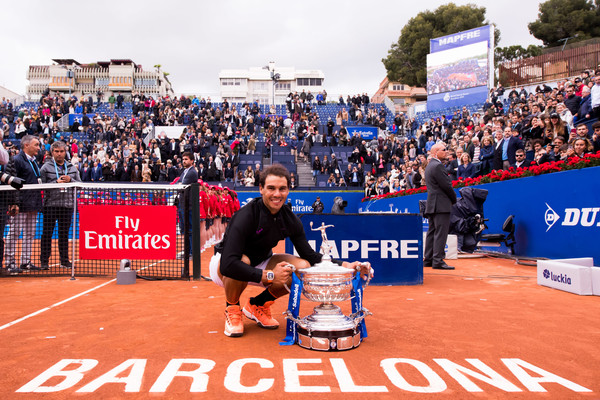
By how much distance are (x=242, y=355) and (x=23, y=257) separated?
20.3ft

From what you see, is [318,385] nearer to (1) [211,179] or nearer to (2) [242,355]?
(2) [242,355]

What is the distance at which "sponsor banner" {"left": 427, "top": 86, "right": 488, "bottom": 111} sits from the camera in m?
30.8

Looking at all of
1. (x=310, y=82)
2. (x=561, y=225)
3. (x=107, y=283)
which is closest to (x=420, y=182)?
(x=561, y=225)

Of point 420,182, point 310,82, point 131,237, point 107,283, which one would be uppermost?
point 310,82

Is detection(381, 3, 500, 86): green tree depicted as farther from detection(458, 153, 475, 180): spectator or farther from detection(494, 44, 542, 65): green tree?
detection(458, 153, 475, 180): spectator

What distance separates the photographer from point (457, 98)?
32.4 metres

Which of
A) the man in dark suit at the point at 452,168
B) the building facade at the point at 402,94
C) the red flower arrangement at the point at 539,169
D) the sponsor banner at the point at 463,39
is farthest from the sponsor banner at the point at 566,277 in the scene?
the building facade at the point at 402,94

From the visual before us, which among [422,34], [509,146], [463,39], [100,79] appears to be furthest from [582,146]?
[100,79]

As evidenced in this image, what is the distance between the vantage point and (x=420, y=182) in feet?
51.9

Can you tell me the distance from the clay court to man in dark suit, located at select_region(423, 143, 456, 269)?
2364 millimetres

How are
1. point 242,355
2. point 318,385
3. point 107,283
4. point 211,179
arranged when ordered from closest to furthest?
1. point 318,385
2. point 242,355
3. point 107,283
4. point 211,179

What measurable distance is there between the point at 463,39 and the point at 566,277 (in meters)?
30.1

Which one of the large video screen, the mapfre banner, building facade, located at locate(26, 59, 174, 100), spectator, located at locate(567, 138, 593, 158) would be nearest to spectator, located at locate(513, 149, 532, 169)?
spectator, located at locate(567, 138, 593, 158)

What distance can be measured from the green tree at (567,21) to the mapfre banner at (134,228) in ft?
154
